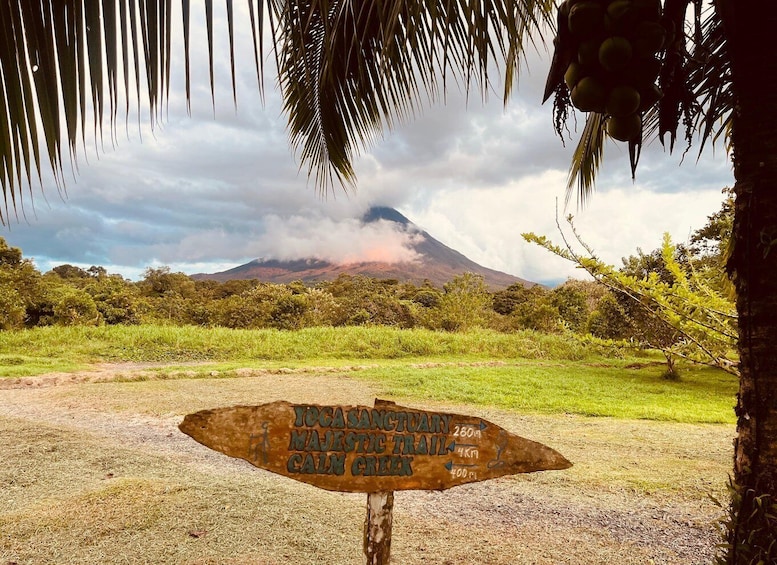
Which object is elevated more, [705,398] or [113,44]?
[113,44]

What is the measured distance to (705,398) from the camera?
8969 millimetres

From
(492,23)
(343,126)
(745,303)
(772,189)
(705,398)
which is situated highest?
(343,126)

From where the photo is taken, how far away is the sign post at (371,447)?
184 centimetres

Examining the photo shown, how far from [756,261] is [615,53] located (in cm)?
82

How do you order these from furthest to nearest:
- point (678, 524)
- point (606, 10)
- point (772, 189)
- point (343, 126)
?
point (678, 524) → point (343, 126) → point (772, 189) → point (606, 10)

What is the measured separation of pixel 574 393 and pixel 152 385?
Result: 675 cm

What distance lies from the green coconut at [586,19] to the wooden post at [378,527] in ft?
5.25

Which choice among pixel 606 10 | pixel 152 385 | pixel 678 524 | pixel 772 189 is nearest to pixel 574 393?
pixel 678 524

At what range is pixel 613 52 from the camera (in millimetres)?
1146

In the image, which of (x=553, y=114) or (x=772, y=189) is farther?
(x=553, y=114)

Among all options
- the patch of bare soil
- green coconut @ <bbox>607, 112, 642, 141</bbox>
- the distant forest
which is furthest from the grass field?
the distant forest

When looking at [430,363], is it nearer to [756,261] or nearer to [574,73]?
[756,261]

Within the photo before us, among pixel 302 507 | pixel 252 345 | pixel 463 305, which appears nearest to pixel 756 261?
pixel 302 507

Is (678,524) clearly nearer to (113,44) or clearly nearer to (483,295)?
(113,44)
